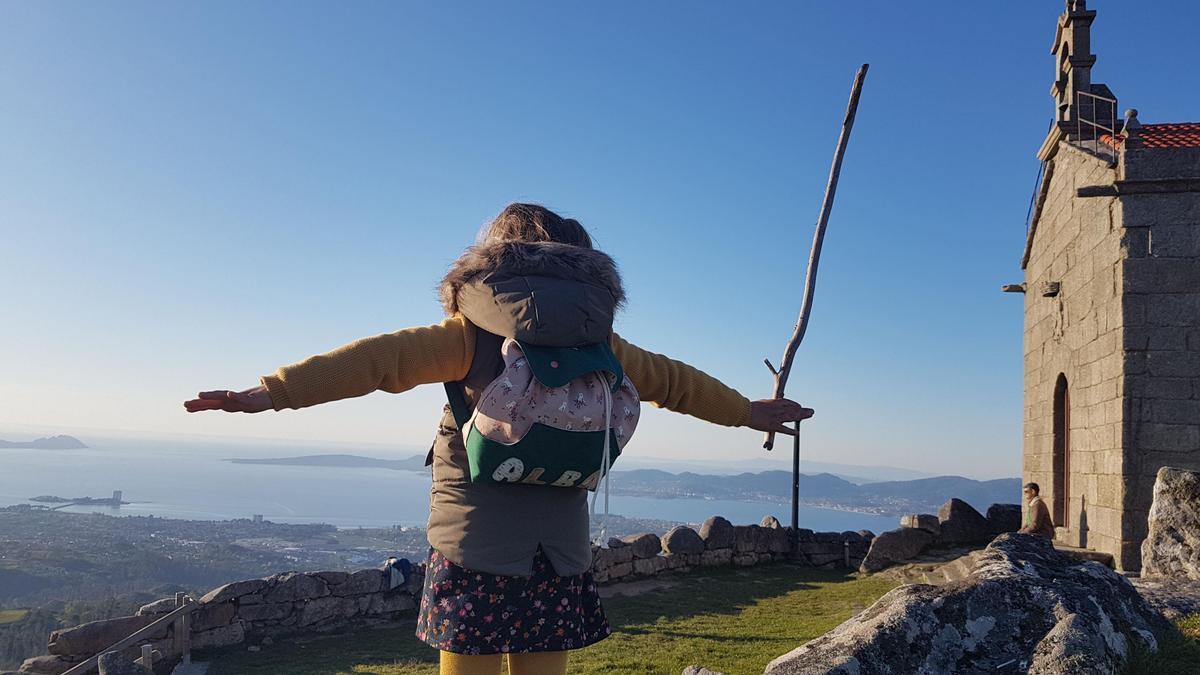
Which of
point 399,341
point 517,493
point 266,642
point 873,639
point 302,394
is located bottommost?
point 266,642

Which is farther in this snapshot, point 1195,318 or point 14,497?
point 14,497

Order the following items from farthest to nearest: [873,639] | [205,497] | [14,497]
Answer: [205,497], [14,497], [873,639]

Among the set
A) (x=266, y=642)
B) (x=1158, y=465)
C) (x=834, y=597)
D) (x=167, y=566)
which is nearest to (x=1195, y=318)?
(x=1158, y=465)

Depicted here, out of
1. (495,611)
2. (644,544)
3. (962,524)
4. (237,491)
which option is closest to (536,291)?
(495,611)

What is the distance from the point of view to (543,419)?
2.21 meters

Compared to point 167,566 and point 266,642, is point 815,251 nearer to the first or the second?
point 266,642

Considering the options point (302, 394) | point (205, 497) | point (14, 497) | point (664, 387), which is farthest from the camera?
point (205, 497)

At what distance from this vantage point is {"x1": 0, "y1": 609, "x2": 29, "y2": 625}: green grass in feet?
46.9

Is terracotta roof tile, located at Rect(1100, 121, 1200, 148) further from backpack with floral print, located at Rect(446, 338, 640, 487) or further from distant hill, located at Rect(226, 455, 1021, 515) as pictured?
distant hill, located at Rect(226, 455, 1021, 515)

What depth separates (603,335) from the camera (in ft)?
7.68

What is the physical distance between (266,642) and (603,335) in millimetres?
8061

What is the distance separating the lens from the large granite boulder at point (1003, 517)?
569 inches

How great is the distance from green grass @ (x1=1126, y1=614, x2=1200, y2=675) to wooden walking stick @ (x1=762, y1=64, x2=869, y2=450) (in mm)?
1458

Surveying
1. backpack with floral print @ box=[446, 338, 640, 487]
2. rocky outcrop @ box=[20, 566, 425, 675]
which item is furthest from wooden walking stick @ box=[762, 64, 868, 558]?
rocky outcrop @ box=[20, 566, 425, 675]
